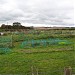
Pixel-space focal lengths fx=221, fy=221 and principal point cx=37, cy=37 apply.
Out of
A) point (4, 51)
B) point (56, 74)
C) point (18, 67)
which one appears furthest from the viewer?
point (4, 51)

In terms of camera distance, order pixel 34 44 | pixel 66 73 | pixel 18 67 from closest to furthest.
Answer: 1. pixel 66 73
2. pixel 18 67
3. pixel 34 44

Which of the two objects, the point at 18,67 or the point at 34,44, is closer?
the point at 18,67

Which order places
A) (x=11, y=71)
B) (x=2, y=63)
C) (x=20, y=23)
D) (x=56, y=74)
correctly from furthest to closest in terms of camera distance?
(x=20, y=23) → (x=2, y=63) → (x=11, y=71) → (x=56, y=74)

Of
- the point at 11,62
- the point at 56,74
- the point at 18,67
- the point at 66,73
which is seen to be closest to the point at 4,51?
the point at 11,62

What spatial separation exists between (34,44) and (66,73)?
17.8 m

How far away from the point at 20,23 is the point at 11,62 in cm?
6436

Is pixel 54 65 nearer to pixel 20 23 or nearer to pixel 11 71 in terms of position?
pixel 11 71

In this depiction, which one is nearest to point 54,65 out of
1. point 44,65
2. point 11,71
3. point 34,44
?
point 44,65

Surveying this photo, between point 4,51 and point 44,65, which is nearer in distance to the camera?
point 44,65

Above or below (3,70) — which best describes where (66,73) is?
above

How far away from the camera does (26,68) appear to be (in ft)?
38.2

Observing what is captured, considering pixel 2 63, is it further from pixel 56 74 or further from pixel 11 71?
pixel 56 74

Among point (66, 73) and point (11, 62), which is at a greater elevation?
point (66, 73)

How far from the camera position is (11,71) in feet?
36.5
